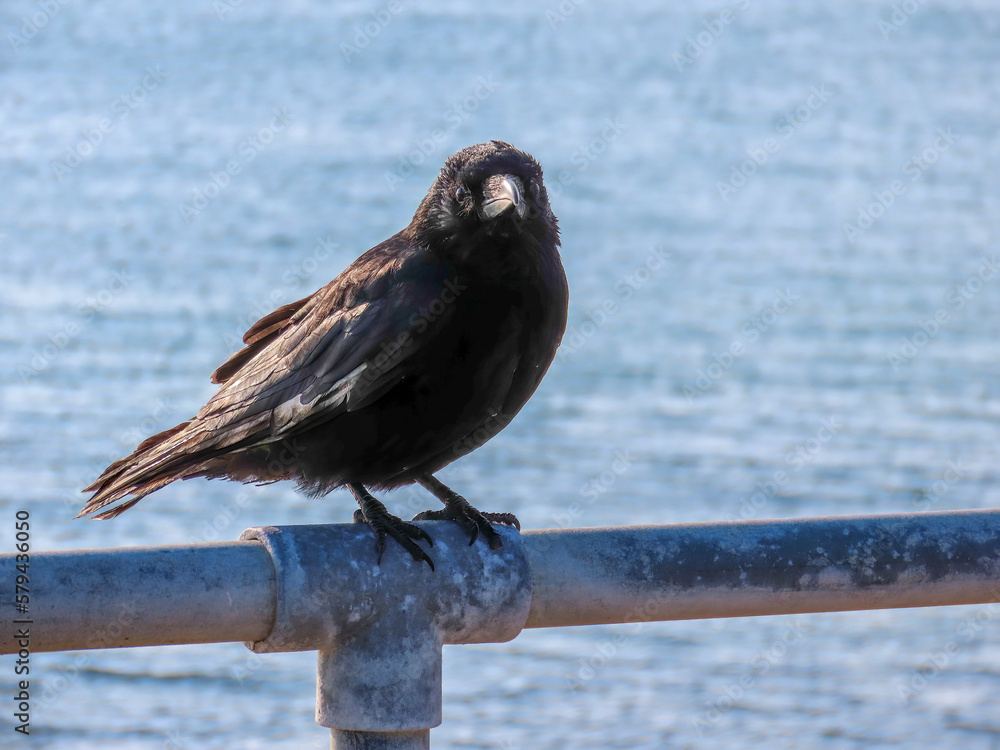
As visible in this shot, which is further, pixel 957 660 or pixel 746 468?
pixel 746 468

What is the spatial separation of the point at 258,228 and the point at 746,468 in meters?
6.85

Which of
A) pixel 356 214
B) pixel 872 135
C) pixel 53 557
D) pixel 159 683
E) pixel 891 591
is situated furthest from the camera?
pixel 872 135

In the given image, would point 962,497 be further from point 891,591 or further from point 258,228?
point 258,228

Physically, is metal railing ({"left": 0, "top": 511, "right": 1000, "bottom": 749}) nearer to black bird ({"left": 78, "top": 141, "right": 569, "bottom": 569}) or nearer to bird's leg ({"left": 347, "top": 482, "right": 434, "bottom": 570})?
bird's leg ({"left": 347, "top": 482, "right": 434, "bottom": 570})

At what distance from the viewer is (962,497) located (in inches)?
311

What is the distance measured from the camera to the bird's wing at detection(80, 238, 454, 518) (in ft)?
9.61

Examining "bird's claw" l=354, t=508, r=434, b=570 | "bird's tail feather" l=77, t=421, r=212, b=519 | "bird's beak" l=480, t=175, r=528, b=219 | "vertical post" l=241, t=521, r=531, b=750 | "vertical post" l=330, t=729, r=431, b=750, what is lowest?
"vertical post" l=330, t=729, r=431, b=750

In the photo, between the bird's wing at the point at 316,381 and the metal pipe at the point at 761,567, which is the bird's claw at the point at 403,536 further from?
the bird's wing at the point at 316,381

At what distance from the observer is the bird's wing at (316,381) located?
2.93 metres

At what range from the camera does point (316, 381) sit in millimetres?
3039

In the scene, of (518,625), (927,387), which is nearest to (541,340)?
(518,625)

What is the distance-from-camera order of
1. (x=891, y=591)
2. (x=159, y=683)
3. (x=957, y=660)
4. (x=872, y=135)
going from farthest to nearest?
1. (x=872, y=135)
2. (x=957, y=660)
3. (x=159, y=683)
4. (x=891, y=591)

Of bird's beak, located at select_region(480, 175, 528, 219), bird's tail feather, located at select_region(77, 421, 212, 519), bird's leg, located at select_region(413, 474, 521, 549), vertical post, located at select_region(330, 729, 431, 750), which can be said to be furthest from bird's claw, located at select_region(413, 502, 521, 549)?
bird's beak, located at select_region(480, 175, 528, 219)

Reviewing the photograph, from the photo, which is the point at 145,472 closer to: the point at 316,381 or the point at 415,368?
the point at 316,381
